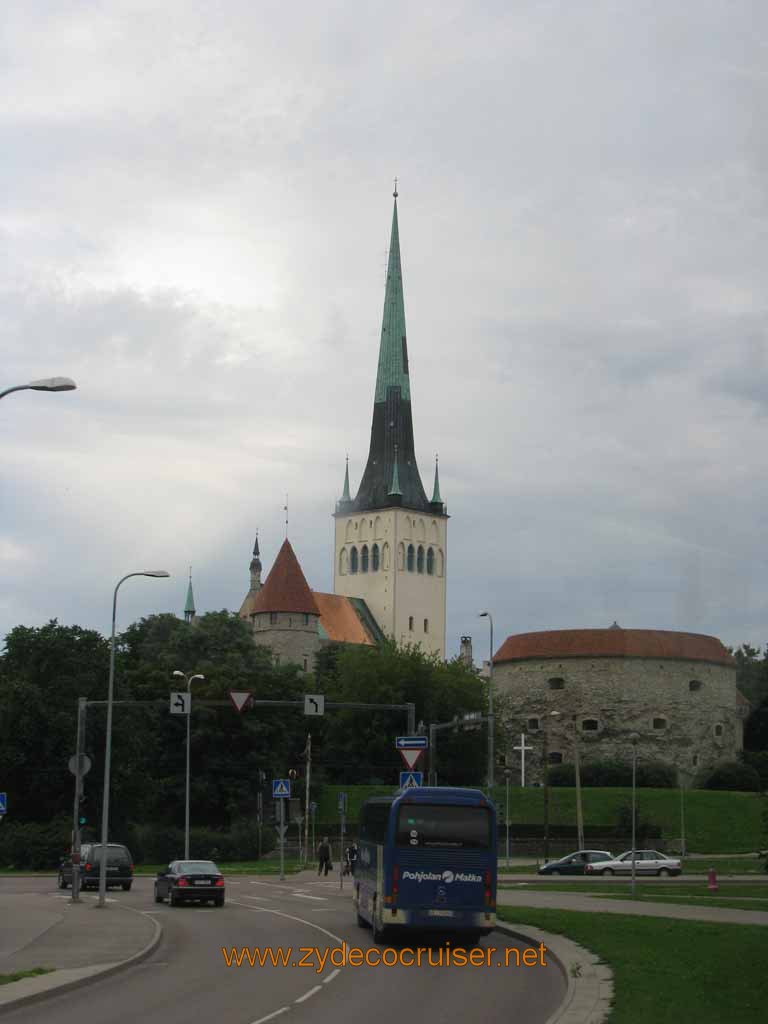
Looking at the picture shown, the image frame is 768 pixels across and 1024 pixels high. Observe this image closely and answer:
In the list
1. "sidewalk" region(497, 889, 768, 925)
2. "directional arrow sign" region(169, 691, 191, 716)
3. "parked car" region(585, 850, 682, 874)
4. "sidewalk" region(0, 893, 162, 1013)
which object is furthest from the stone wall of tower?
"sidewalk" region(0, 893, 162, 1013)

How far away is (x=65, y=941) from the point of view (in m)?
27.2

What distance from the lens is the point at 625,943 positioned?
24.6 meters

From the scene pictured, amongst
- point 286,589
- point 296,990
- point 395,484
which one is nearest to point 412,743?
point 296,990

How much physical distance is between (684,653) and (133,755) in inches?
2298

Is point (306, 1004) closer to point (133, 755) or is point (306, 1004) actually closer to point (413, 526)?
point (133, 755)

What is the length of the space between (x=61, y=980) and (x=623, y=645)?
10355 centimetres

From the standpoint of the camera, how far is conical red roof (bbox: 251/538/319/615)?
148250 mm

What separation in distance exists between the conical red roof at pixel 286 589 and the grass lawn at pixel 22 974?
4956 inches

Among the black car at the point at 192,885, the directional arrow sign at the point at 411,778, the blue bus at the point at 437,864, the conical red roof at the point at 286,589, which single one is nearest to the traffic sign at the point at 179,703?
the black car at the point at 192,885

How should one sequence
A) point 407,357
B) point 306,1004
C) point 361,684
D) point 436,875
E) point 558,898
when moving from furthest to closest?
1. point 407,357
2. point 361,684
3. point 558,898
4. point 436,875
5. point 306,1004

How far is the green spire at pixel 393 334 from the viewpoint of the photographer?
166500mm

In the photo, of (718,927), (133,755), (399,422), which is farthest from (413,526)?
(718,927)

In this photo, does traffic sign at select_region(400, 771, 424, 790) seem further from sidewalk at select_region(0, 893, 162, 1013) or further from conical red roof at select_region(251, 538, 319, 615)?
conical red roof at select_region(251, 538, 319, 615)

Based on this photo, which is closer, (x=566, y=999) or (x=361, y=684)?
(x=566, y=999)
